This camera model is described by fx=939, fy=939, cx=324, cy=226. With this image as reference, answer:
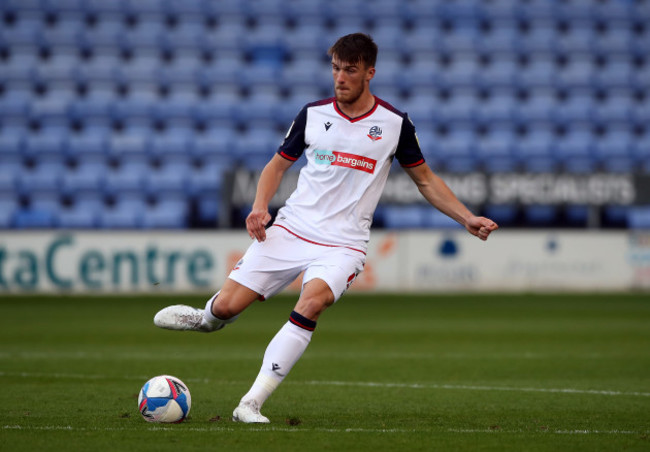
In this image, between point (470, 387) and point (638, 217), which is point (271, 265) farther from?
point (638, 217)

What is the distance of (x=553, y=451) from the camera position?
462cm

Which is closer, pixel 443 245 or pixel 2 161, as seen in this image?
pixel 443 245

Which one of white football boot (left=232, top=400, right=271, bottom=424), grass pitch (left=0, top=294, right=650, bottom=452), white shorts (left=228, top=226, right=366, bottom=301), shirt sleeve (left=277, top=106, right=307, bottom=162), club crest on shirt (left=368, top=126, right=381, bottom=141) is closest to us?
grass pitch (left=0, top=294, right=650, bottom=452)

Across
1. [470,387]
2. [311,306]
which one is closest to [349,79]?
[311,306]

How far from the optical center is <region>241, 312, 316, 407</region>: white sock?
5320 mm

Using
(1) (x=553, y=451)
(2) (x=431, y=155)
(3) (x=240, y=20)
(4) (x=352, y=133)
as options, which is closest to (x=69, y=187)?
(3) (x=240, y=20)

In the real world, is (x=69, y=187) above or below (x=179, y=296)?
above

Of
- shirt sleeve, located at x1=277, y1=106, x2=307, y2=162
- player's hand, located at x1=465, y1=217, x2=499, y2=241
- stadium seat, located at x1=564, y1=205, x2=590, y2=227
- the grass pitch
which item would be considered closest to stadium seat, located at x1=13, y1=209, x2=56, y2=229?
the grass pitch

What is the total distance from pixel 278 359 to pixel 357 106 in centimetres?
159

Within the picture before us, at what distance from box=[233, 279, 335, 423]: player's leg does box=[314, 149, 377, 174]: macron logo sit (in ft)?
2.42

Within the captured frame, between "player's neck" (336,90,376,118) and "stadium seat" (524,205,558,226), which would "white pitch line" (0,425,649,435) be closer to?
"player's neck" (336,90,376,118)

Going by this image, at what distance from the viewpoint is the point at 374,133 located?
18.6 feet

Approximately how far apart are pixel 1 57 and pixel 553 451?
2012 centimetres

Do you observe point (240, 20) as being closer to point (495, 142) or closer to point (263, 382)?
point (495, 142)
